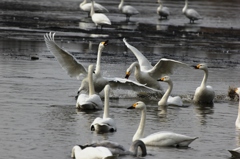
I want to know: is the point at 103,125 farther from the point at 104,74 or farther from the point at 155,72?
the point at 104,74

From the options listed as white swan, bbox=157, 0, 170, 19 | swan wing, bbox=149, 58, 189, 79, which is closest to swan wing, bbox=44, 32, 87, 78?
swan wing, bbox=149, 58, 189, 79

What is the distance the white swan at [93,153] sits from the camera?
10164mm

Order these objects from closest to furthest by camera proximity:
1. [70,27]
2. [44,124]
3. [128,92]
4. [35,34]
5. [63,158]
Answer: [63,158] < [44,124] < [128,92] < [35,34] < [70,27]

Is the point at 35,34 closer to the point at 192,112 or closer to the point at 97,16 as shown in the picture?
the point at 97,16

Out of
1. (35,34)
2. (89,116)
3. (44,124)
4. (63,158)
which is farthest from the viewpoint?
(35,34)

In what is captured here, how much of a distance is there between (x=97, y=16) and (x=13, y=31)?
15.3 feet

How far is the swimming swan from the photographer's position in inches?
424

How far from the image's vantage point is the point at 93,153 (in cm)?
1027

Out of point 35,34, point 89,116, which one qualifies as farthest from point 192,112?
point 35,34

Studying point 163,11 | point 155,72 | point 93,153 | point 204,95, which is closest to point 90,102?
point 204,95

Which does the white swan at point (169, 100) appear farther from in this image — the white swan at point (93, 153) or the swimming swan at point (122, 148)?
the white swan at point (93, 153)

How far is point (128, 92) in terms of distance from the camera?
1780 cm

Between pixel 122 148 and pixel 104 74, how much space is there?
8.53 m

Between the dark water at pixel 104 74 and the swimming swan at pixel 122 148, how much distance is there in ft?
1.12
